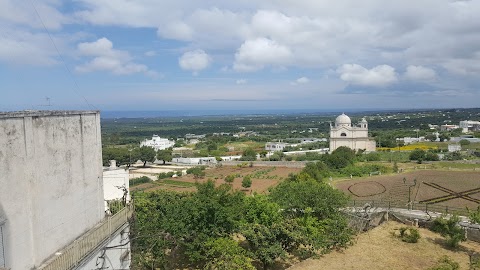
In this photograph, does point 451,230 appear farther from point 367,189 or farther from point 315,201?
point 367,189

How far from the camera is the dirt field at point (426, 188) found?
2656cm

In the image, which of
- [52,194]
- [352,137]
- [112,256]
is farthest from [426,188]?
[352,137]

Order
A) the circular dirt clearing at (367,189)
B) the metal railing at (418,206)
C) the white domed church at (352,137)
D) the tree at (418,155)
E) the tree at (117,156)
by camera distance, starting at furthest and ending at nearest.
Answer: the white domed church at (352,137)
the tree at (117,156)
the tree at (418,155)
the circular dirt clearing at (367,189)
the metal railing at (418,206)

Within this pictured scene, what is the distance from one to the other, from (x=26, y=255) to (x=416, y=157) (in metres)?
52.1

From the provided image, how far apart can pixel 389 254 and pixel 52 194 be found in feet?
44.6

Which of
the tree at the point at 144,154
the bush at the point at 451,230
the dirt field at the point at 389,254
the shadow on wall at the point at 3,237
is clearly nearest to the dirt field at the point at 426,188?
the bush at the point at 451,230

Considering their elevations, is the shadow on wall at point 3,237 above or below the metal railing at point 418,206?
above

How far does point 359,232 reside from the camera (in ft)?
64.7

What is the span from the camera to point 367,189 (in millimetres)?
31656

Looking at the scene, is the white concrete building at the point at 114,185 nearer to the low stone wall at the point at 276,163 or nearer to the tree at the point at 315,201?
the tree at the point at 315,201

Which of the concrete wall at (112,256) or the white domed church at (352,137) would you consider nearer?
the concrete wall at (112,256)

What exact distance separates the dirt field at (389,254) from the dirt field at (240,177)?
22028 millimetres

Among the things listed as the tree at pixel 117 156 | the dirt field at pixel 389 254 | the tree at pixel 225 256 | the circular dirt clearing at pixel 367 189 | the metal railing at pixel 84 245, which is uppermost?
the metal railing at pixel 84 245

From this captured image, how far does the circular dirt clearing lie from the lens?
3004cm
